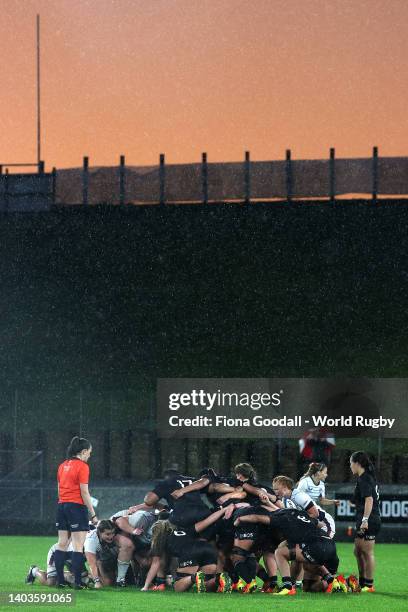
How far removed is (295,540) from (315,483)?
1.65 metres

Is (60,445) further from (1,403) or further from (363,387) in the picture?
(1,403)

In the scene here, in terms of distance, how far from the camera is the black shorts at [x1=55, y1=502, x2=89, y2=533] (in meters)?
14.7

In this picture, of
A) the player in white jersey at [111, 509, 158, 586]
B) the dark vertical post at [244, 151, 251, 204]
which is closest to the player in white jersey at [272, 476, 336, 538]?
the player in white jersey at [111, 509, 158, 586]

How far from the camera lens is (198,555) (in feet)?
48.1

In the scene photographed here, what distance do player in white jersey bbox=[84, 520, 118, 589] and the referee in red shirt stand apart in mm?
365

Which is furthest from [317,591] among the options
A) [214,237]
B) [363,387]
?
[214,237]

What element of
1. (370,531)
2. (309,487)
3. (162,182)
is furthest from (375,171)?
(370,531)

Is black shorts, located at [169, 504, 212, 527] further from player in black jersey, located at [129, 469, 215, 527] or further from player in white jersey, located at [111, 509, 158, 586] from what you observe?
player in white jersey, located at [111, 509, 158, 586]

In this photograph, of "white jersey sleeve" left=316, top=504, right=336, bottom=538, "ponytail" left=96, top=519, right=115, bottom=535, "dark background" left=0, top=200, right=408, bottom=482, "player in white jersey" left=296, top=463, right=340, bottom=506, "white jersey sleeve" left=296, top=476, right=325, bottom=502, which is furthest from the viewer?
"dark background" left=0, top=200, right=408, bottom=482

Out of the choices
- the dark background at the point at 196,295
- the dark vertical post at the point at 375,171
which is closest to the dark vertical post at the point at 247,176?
the dark background at the point at 196,295

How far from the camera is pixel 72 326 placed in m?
43.8

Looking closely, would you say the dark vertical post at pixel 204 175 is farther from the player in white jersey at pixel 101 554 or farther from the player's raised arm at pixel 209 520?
the player's raised arm at pixel 209 520

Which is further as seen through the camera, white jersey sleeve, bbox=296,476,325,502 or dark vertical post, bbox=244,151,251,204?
dark vertical post, bbox=244,151,251,204

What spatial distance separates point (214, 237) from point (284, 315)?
4.07 metres
